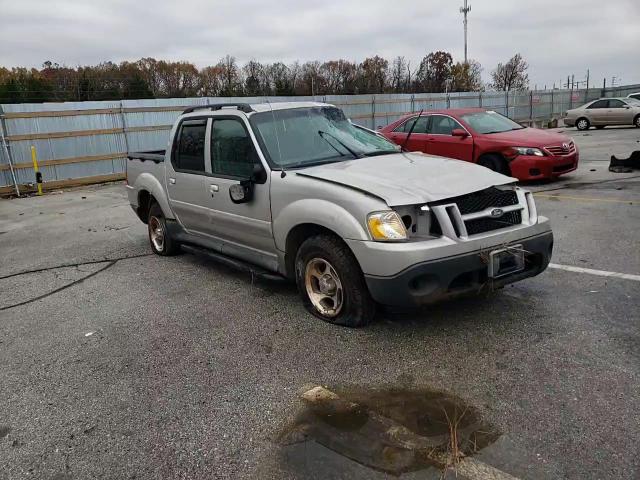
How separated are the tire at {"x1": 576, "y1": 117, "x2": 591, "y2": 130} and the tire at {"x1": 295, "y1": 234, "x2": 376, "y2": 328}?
84.4 feet

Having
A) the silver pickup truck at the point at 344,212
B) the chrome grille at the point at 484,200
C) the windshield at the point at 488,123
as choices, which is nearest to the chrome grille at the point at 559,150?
the windshield at the point at 488,123

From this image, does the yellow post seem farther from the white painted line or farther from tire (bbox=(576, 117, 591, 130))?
tire (bbox=(576, 117, 591, 130))

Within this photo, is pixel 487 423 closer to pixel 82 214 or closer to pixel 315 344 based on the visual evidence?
pixel 315 344

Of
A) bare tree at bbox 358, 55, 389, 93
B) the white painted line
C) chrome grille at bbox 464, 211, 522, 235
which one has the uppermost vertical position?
bare tree at bbox 358, 55, 389, 93

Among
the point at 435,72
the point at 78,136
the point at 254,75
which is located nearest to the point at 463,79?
the point at 435,72

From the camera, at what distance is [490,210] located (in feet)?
13.4

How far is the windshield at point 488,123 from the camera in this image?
36.3 ft

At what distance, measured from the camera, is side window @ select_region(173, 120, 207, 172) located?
5789 mm

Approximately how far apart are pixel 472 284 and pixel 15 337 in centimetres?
378

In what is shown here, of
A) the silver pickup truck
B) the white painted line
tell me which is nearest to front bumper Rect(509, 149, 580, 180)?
the white painted line

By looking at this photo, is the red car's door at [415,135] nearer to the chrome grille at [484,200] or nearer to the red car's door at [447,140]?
the red car's door at [447,140]

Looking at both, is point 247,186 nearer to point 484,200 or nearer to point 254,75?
point 484,200

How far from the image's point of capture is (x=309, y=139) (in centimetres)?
513

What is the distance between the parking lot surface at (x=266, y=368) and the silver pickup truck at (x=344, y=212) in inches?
16.3
